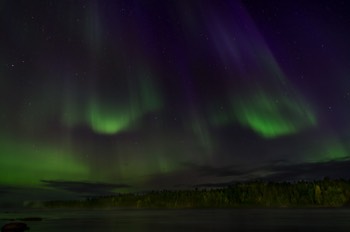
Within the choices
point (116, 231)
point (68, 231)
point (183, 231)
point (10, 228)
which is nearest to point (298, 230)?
point (183, 231)

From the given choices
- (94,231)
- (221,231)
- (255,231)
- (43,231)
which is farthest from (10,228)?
(255,231)

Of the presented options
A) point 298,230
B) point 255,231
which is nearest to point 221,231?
point 255,231

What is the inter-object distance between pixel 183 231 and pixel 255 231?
15.4 metres

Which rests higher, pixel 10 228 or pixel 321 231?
pixel 10 228

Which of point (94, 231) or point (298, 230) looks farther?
point (94, 231)

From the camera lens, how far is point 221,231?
85938 mm

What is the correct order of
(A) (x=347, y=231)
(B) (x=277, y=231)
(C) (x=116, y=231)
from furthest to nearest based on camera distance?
(C) (x=116, y=231) → (B) (x=277, y=231) → (A) (x=347, y=231)

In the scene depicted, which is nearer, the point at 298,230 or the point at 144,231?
the point at 298,230

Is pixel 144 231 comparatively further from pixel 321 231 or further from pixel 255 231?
pixel 321 231

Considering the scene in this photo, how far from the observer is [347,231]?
79.9 metres

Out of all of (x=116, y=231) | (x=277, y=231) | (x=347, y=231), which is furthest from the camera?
(x=116, y=231)

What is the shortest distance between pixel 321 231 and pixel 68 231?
5546cm

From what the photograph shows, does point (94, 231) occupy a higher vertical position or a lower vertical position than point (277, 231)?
higher

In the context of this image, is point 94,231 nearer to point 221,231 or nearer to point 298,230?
point 221,231
